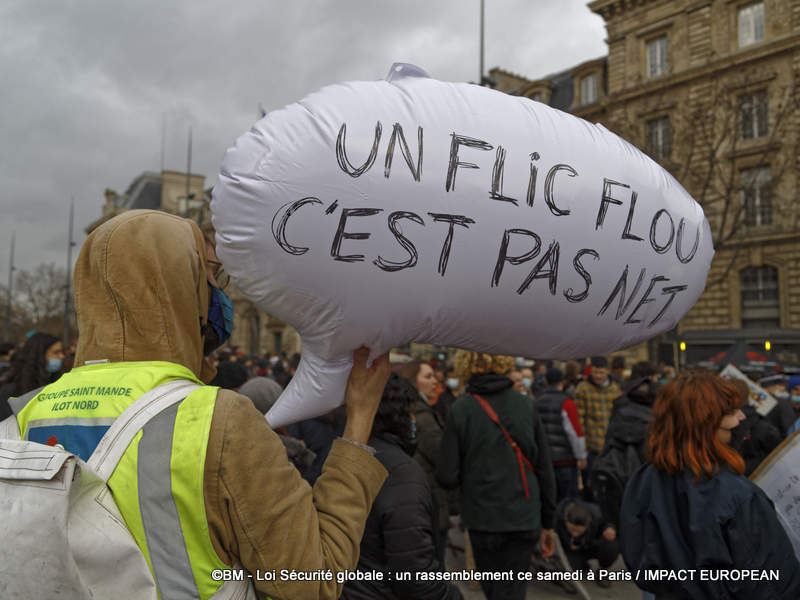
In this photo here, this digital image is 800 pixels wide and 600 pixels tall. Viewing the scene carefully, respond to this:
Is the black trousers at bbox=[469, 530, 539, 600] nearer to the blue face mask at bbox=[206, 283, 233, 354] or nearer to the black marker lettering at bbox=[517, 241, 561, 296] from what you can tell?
the black marker lettering at bbox=[517, 241, 561, 296]

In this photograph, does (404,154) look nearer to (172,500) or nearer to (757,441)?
(172,500)

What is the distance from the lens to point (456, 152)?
1.44 metres

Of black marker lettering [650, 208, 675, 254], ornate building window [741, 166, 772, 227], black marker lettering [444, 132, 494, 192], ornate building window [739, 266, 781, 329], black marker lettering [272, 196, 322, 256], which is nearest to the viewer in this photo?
black marker lettering [272, 196, 322, 256]

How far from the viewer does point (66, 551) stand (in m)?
0.94

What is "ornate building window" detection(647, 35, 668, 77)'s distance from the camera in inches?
859

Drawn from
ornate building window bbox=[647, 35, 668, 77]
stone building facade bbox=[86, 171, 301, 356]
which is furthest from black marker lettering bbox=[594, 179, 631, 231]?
stone building facade bbox=[86, 171, 301, 356]

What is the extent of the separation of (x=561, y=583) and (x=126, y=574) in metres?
4.63

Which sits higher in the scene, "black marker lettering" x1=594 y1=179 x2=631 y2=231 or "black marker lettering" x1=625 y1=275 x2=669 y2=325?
"black marker lettering" x1=594 y1=179 x2=631 y2=231

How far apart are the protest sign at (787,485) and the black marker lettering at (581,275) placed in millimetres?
1088

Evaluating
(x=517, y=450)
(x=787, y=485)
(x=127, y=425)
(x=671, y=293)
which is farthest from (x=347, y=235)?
(x=517, y=450)

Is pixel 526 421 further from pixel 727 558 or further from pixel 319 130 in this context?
pixel 319 130

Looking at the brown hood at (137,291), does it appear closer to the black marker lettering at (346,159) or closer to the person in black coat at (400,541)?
the black marker lettering at (346,159)

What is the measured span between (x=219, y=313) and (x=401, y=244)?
46cm

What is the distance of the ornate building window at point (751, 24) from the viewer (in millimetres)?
19906
